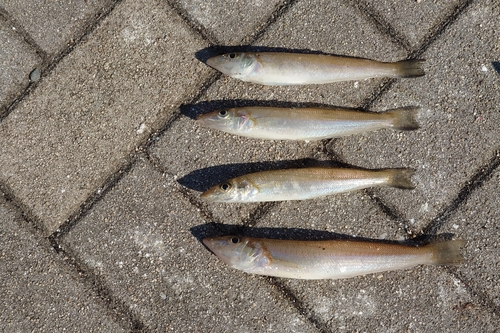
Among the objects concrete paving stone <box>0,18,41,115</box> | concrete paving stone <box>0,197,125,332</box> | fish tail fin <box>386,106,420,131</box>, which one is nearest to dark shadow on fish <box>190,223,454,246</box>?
fish tail fin <box>386,106,420,131</box>

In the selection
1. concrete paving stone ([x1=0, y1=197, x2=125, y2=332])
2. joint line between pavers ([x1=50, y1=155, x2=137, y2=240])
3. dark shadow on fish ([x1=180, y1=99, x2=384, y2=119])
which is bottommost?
concrete paving stone ([x1=0, y1=197, x2=125, y2=332])

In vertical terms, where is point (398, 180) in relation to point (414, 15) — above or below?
below

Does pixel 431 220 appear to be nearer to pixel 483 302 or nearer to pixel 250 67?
pixel 483 302

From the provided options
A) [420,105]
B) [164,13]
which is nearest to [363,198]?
[420,105]

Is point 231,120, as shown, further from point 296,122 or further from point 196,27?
point 196,27

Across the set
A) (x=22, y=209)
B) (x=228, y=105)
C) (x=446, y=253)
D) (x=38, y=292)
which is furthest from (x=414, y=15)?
(x=38, y=292)

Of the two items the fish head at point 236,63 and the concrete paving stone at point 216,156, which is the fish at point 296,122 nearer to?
the concrete paving stone at point 216,156

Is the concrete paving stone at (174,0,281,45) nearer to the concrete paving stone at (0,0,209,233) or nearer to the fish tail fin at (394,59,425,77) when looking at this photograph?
the concrete paving stone at (0,0,209,233)
